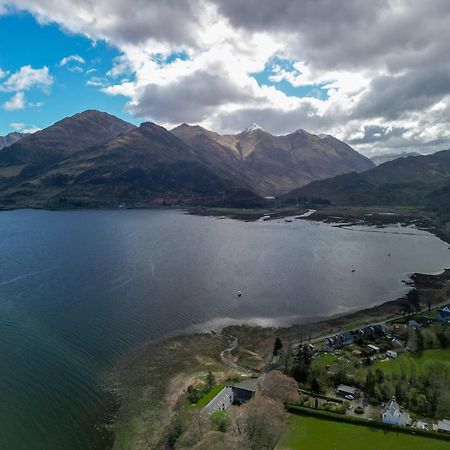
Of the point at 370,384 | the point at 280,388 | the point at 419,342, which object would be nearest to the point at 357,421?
the point at 370,384

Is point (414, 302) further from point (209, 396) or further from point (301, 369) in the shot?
point (209, 396)

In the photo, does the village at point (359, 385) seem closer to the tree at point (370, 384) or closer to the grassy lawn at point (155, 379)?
the tree at point (370, 384)

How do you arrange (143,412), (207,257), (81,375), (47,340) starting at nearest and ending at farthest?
(143,412) → (81,375) → (47,340) → (207,257)

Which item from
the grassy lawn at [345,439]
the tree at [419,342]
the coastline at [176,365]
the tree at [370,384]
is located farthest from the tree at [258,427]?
the tree at [419,342]

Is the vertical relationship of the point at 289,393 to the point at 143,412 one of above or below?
above

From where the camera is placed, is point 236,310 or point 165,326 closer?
point 165,326

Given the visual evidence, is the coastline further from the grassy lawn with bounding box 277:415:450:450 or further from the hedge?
the hedge

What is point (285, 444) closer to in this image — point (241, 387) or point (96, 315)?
point (241, 387)

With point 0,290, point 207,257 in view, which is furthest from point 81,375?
point 207,257
